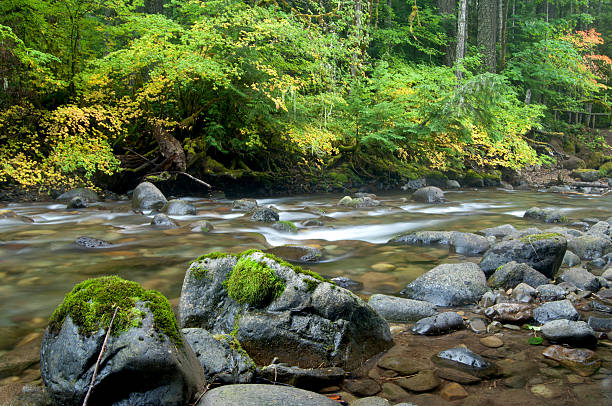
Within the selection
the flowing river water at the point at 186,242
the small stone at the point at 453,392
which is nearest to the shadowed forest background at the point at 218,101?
the flowing river water at the point at 186,242

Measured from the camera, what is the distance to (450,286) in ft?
14.9

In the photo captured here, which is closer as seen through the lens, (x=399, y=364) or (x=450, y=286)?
(x=399, y=364)

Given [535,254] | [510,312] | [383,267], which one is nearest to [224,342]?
[510,312]

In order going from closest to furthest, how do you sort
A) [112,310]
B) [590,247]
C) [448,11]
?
[112,310] < [590,247] < [448,11]

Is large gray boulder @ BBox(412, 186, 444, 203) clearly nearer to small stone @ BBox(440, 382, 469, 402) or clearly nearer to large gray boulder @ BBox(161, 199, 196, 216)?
large gray boulder @ BBox(161, 199, 196, 216)

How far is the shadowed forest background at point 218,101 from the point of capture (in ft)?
32.2

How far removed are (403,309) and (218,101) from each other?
9.64m

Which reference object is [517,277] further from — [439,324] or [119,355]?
[119,355]

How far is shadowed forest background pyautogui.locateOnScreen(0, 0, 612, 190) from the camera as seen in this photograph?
981 centimetres

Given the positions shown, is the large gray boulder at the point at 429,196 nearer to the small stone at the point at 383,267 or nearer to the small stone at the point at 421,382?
the small stone at the point at 383,267

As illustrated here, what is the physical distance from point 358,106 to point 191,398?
482 inches

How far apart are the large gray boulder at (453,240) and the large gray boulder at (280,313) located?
142 inches

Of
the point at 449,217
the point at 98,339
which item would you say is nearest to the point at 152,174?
the point at 449,217

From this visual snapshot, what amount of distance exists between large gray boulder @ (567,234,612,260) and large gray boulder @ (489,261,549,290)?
1.77 m
